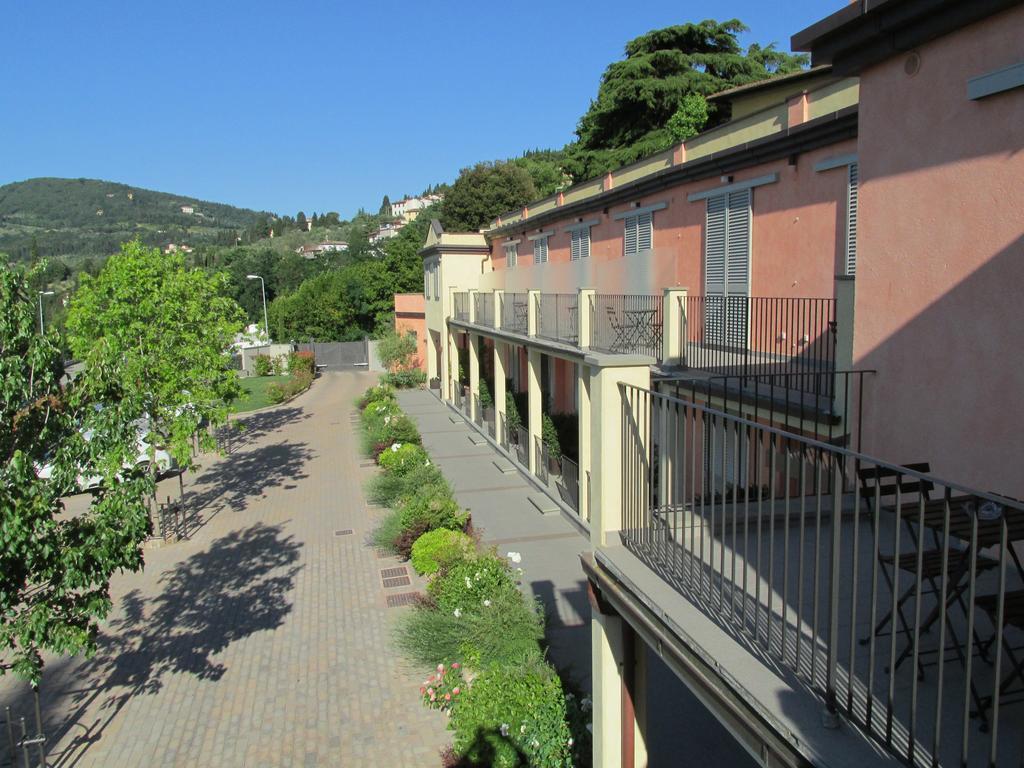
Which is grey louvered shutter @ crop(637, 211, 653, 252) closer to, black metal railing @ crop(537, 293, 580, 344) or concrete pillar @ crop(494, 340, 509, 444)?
black metal railing @ crop(537, 293, 580, 344)

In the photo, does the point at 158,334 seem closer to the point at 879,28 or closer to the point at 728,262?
the point at 728,262

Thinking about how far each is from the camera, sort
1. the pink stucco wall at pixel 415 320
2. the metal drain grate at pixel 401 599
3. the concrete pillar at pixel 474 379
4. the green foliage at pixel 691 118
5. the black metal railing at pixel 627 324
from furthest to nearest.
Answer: the pink stucco wall at pixel 415 320 → the green foliage at pixel 691 118 → the concrete pillar at pixel 474 379 → the black metal railing at pixel 627 324 → the metal drain grate at pixel 401 599

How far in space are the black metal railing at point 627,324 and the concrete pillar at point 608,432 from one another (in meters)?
7.94

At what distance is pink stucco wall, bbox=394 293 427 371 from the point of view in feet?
133

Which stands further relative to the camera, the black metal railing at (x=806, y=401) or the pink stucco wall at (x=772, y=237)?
the pink stucco wall at (x=772, y=237)

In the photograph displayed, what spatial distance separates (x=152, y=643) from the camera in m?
11.5

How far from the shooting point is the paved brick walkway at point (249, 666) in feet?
28.4

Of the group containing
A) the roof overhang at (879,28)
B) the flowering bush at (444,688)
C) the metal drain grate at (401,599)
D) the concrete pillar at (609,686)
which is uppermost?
the roof overhang at (879,28)

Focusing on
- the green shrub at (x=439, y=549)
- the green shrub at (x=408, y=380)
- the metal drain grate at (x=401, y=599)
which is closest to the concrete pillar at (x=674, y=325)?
the green shrub at (x=439, y=549)

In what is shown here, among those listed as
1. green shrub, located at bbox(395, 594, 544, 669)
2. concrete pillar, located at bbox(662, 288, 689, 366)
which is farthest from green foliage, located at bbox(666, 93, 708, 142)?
green shrub, located at bbox(395, 594, 544, 669)

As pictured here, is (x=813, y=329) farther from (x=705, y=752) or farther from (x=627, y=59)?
(x=627, y=59)

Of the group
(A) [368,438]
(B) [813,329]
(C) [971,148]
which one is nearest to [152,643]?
(B) [813,329]

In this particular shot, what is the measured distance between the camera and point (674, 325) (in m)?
12.1

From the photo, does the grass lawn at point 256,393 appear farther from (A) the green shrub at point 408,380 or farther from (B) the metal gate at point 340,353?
(B) the metal gate at point 340,353
